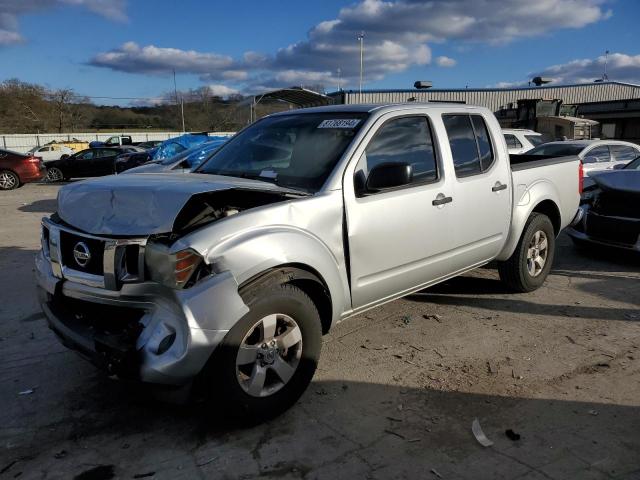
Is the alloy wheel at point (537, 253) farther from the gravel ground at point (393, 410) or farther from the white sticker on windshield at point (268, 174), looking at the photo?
the white sticker on windshield at point (268, 174)

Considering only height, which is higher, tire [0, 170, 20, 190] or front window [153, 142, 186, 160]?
front window [153, 142, 186, 160]

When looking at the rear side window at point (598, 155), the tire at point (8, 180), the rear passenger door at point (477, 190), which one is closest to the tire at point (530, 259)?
the rear passenger door at point (477, 190)

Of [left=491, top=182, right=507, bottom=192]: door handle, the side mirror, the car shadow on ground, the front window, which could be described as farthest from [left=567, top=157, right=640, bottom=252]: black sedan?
the front window

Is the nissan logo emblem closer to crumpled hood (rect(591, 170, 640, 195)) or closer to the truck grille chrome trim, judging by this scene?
the truck grille chrome trim

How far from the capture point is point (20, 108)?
207 feet

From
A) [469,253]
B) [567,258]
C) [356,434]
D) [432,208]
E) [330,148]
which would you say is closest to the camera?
[356,434]

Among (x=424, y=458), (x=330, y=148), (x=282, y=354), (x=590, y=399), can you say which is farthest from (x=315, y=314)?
(x=590, y=399)

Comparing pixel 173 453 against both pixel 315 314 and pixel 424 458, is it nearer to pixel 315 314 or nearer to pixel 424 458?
pixel 315 314

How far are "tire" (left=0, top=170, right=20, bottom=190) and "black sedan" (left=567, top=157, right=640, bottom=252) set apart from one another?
1756cm

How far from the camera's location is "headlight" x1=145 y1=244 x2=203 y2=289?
2.73 meters

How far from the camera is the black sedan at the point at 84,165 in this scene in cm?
2180

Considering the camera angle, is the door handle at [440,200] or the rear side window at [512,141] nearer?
the door handle at [440,200]

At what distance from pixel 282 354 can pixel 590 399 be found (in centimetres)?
206

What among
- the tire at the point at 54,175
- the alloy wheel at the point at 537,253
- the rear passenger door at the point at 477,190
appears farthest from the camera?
the tire at the point at 54,175
